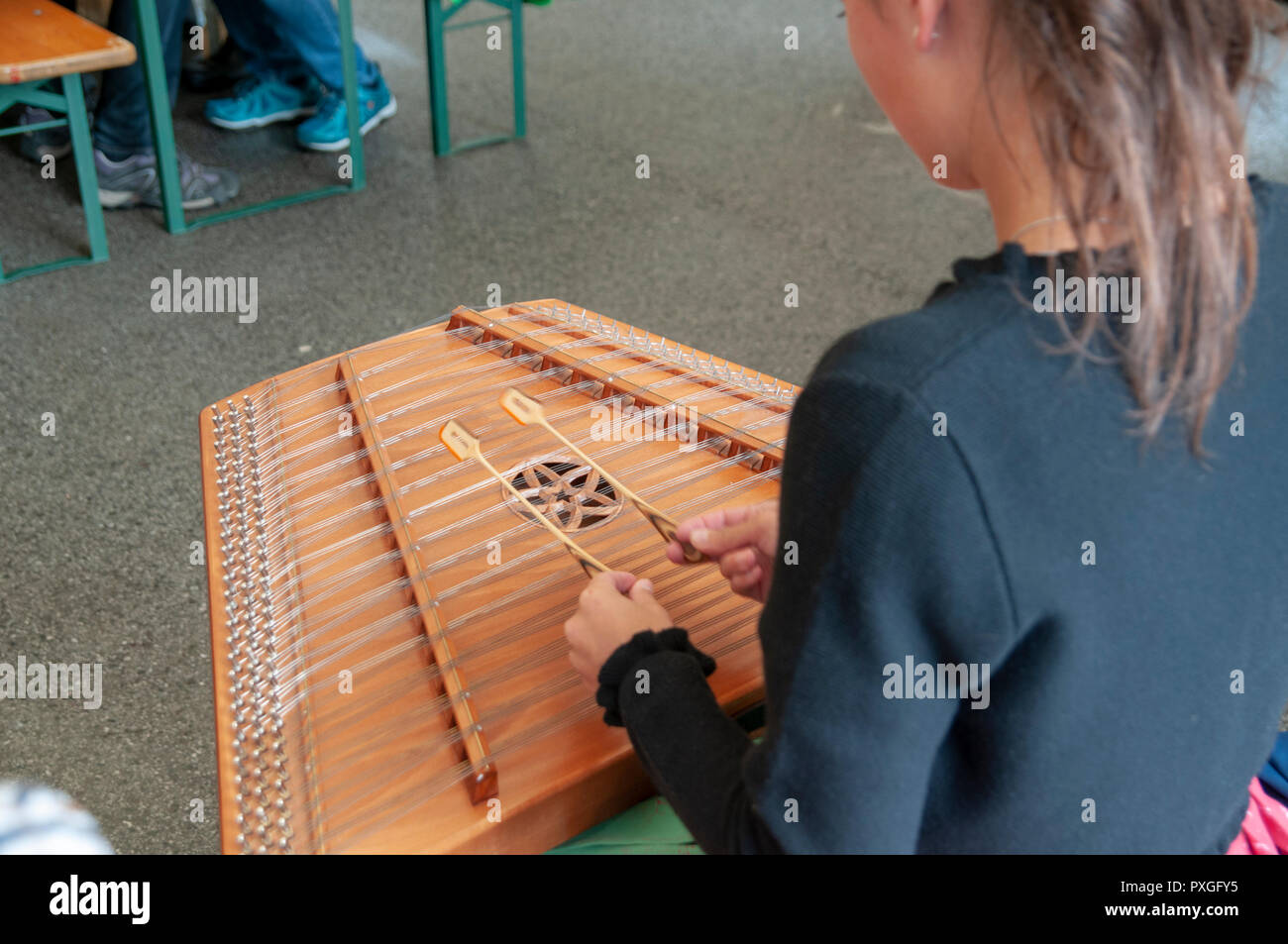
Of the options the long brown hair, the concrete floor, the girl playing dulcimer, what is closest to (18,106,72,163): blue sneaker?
the concrete floor

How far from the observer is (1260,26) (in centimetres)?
69

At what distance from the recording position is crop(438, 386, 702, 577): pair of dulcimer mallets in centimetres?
104

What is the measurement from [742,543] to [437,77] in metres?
2.98

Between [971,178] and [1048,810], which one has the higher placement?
[971,178]

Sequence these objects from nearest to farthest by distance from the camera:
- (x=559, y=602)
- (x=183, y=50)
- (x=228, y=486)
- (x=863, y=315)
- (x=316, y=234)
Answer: (x=559, y=602), (x=228, y=486), (x=863, y=315), (x=316, y=234), (x=183, y=50)

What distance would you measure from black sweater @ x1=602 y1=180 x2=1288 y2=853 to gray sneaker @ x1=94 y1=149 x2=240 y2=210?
309cm

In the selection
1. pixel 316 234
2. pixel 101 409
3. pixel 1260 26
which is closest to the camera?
pixel 1260 26

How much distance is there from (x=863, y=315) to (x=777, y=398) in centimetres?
171

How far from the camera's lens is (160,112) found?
302cm

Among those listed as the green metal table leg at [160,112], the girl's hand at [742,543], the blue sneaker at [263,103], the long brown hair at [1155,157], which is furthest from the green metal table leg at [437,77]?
the long brown hair at [1155,157]

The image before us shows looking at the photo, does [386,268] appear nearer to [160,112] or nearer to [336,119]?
[160,112]

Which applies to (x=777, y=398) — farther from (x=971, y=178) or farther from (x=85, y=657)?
(x=85, y=657)

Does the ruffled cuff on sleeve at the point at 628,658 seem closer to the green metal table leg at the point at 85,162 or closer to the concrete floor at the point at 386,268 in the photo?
the concrete floor at the point at 386,268
